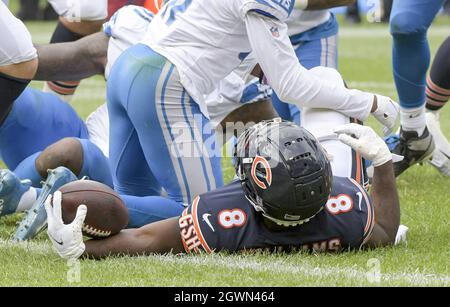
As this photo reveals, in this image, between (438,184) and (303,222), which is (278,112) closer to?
(438,184)

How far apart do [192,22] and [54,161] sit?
0.87 meters

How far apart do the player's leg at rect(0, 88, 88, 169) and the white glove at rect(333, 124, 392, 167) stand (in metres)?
1.58

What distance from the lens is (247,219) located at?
3.72 metres

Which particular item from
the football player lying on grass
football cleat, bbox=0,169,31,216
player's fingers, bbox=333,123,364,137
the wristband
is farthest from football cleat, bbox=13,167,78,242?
the wristband

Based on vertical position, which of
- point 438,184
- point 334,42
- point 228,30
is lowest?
point 438,184

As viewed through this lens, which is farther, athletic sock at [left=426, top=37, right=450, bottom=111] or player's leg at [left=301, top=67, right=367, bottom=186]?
athletic sock at [left=426, top=37, right=450, bottom=111]

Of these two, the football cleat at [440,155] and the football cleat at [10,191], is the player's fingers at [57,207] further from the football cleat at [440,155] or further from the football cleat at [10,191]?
the football cleat at [440,155]

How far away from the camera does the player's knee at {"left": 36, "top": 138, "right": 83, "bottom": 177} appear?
4.51 metres

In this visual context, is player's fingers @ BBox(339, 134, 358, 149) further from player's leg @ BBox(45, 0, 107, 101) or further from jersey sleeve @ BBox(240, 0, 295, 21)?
player's leg @ BBox(45, 0, 107, 101)

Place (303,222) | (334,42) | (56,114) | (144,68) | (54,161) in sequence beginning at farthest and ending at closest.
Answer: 1. (334,42)
2. (56,114)
3. (54,161)
4. (144,68)
5. (303,222)

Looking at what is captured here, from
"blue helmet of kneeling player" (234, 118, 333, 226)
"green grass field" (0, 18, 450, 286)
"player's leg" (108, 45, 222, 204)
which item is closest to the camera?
"green grass field" (0, 18, 450, 286)

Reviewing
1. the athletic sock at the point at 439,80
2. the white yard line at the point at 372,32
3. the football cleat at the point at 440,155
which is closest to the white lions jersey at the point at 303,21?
the athletic sock at the point at 439,80
